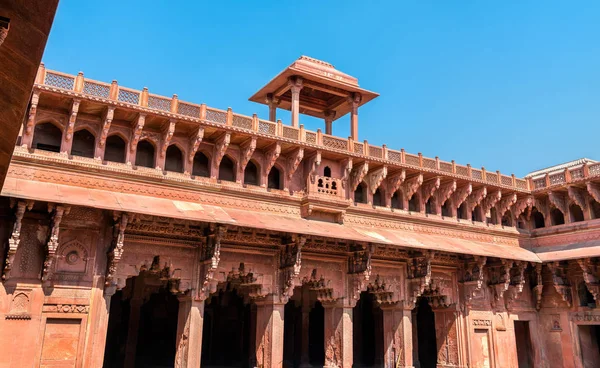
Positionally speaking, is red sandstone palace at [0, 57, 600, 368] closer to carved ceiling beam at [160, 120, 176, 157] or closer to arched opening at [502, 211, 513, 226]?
carved ceiling beam at [160, 120, 176, 157]

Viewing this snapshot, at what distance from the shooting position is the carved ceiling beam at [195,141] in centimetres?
1448

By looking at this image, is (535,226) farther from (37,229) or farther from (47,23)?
(47,23)

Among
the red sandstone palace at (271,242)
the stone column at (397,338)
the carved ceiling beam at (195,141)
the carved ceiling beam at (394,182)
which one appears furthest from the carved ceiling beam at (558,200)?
the carved ceiling beam at (195,141)

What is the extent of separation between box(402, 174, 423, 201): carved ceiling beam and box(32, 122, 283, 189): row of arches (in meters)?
4.77

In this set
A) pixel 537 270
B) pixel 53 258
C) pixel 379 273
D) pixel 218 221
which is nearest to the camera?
pixel 53 258

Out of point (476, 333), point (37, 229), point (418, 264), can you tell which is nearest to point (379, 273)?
point (418, 264)

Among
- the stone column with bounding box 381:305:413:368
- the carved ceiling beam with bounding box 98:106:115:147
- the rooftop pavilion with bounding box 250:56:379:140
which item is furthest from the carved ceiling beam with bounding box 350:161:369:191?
the carved ceiling beam with bounding box 98:106:115:147

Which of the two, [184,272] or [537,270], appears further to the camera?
[537,270]

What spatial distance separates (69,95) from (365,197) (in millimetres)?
9815

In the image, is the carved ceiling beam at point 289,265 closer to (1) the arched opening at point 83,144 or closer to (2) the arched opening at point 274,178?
(2) the arched opening at point 274,178

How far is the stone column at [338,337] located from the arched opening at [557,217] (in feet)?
34.2

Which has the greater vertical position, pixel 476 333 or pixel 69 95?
pixel 69 95

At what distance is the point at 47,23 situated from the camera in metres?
3.27

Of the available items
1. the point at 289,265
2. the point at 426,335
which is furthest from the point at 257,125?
the point at 426,335
